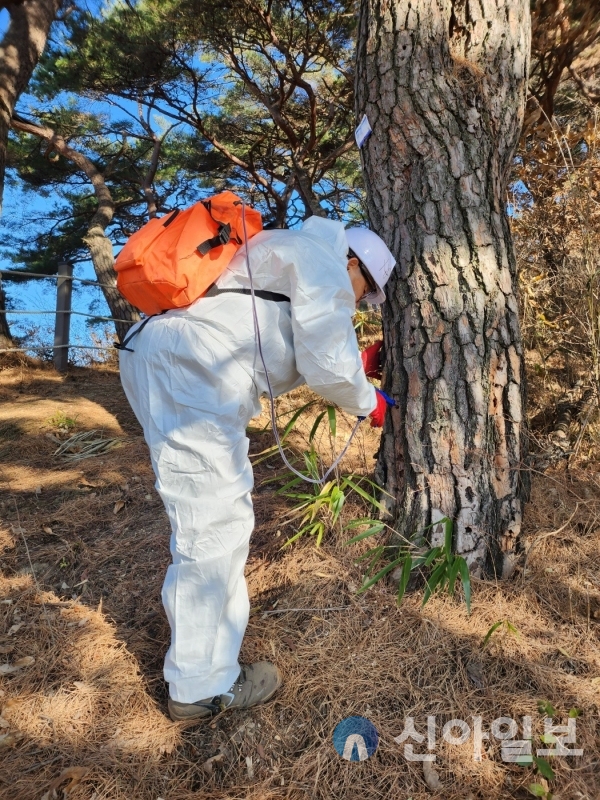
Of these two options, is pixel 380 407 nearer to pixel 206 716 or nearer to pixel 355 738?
pixel 355 738

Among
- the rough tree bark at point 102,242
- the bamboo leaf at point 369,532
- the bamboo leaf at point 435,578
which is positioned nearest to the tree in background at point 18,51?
the rough tree bark at point 102,242

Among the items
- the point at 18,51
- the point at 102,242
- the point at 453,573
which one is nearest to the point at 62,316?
the point at 102,242

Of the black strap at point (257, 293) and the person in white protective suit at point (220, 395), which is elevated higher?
the black strap at point (257, 293)

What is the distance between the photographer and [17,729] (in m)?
1.62

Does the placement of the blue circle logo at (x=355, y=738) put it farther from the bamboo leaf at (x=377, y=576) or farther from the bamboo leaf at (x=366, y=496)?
the bamboo leaf at (x=366, y=496)

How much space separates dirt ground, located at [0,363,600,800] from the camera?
1.46m

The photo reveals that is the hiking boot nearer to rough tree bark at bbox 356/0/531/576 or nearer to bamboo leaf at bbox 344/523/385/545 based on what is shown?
bamboo leaf at bbox 344/523/385/545

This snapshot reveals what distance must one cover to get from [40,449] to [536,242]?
11.6 ft

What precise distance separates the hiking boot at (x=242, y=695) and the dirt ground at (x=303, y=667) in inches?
1.6

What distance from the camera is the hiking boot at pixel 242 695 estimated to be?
1648mm

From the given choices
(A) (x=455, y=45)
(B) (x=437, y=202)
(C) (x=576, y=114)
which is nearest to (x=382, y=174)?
(B) (x=437, y=202)

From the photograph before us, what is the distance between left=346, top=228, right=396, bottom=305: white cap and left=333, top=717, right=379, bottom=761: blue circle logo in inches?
57.0

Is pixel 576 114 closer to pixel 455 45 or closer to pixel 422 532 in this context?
pixel 455 45

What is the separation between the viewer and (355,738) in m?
1.55
